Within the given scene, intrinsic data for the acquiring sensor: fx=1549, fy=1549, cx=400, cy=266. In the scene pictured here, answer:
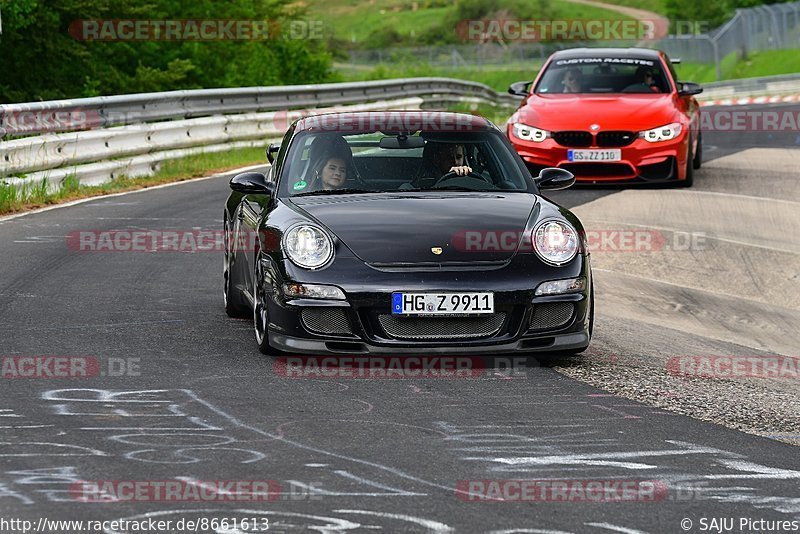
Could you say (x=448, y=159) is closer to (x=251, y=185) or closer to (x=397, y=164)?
(x=397, y=164)

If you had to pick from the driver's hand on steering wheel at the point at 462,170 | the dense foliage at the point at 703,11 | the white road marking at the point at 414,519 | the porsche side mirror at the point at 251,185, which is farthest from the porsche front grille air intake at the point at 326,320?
the dense foliage at the point at 703,11

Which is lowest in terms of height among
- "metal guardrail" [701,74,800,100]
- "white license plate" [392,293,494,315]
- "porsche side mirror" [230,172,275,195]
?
"white license plate" [392,293,494,315]

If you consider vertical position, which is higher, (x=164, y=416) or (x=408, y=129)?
(x=408, y=129)

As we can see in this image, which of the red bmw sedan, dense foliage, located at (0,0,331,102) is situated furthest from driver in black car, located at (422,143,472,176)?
dense foliage, located at (0,0,331,102)

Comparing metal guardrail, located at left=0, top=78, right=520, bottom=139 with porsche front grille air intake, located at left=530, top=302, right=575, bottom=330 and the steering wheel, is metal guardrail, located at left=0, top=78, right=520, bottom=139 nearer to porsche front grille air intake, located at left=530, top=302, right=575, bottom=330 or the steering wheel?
the steering wheel

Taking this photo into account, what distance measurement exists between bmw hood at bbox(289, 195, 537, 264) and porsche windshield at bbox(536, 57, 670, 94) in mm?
9852

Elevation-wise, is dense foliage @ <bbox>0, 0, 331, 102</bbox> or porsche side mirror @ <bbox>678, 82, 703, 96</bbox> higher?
dense foliage @ <bbox>0, 0, 331, 102</bbox>

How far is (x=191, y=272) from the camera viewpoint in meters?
12.1

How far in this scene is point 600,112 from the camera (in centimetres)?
1748

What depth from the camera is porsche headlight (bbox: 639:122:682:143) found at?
682 inches

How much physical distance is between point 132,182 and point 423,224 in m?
11.7

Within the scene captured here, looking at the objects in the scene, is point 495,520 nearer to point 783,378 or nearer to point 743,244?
point 783,378

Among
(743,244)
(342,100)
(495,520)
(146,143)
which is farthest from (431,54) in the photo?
(495,520)

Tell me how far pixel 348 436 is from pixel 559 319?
205cm
